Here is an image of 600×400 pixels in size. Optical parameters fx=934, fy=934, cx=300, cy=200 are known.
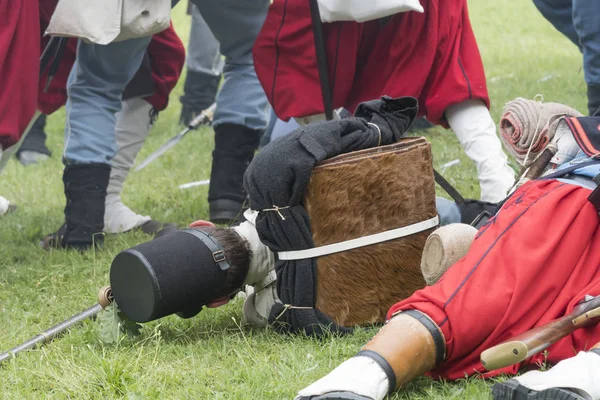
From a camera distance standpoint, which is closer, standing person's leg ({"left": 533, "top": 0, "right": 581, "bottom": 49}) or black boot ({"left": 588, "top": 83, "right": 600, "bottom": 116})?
black boot ({"left": 588, "top": 83, "right": 600, "bottom": 116})

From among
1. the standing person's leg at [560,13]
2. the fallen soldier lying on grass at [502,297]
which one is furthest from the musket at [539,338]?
the standing person's leg at [560,13]

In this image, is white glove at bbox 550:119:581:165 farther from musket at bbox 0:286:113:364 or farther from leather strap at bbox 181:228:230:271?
musket at bbox 0:286:113:364

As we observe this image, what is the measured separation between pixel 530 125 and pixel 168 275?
1.14 m

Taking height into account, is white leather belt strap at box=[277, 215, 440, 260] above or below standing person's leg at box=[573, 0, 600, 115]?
below

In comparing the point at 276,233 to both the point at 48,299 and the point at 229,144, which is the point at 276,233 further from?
the point at 229,144

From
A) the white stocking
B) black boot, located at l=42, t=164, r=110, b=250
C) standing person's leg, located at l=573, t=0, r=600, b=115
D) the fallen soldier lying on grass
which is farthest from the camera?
the white stocking

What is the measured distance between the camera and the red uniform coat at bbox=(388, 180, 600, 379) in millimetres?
2152

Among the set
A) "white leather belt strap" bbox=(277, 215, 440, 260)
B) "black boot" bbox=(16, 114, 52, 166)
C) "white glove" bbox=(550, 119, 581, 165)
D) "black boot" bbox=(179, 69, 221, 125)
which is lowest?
"black boot" bbox=(16, 114, 52, 166)

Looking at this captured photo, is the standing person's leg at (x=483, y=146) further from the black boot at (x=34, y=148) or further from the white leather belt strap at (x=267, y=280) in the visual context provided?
the black boot at (x=34, y=148)

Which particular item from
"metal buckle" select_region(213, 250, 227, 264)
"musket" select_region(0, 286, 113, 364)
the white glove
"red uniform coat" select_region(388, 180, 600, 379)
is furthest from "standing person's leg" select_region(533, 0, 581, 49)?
"musket" select_region(0, 286, 113, 364)

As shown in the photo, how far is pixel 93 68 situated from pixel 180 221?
895mm

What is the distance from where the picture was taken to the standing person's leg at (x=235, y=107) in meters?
4.20

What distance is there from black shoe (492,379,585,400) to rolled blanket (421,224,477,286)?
510 millimetres

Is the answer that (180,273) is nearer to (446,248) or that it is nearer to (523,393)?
(446,248)
